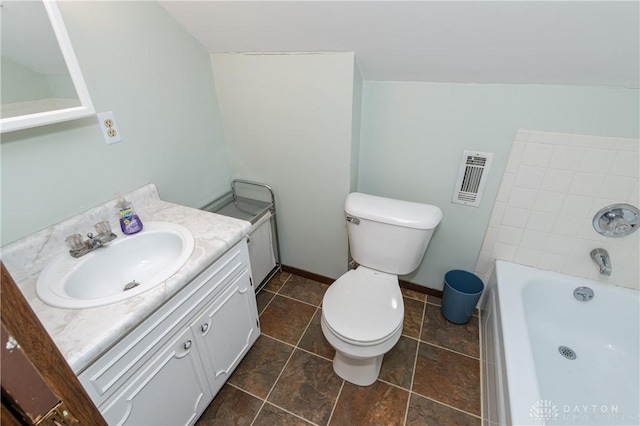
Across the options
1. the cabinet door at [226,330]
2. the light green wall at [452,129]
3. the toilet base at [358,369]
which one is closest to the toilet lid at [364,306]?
the toilet base at [358,369]

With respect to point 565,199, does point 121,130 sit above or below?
above

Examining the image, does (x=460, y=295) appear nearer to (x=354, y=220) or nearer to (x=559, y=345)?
(x=559, y=345)

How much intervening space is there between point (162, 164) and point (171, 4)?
69cm

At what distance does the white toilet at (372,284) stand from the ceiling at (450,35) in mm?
625

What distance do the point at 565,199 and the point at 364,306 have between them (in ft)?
3.39

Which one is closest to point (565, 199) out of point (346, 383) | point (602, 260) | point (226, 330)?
point (602, 260)

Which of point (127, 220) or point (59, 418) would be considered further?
point (127, 220)

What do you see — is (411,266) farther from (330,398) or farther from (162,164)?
(162,164)

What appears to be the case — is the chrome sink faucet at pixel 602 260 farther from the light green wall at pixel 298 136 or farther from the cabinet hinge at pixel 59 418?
the cabinet hinge at pixel 59 418

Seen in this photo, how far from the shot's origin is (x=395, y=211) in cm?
143

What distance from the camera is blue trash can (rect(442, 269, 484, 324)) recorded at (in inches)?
65.2

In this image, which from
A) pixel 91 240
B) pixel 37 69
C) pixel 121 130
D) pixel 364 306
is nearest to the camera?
pixel 37 69

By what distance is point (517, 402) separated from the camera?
3.27 feet

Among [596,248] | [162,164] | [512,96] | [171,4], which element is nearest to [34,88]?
[162,164]
